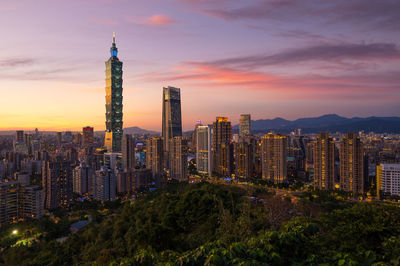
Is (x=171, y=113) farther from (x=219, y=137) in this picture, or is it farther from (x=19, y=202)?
(x=19, y=202)

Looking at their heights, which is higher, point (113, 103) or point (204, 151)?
point (113, 103)

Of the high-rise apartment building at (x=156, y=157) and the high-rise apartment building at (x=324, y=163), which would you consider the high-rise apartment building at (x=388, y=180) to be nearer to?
the high-rise apartment building at (x=324, y=163)

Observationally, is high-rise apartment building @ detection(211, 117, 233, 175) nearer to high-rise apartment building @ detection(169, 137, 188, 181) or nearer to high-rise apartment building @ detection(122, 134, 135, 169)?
high-rise apartment building @ detection(169, 137, 188, 181)

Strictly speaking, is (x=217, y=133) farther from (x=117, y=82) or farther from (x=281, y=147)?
(x=117, y=82)

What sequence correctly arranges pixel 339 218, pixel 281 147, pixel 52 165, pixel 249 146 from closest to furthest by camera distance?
1. pixel 339 218
2. pixel 52 165
3. pixel 281 147
4. pixel 249 146

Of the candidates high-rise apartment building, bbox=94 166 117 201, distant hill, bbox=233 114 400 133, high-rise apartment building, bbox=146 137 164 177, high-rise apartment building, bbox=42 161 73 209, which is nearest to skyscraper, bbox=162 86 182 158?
high-rise apartment building, bbox=146 137 164 177

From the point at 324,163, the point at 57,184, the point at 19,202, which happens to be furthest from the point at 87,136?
the point at 324,163

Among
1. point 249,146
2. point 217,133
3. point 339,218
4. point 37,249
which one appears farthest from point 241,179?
point 339,218
